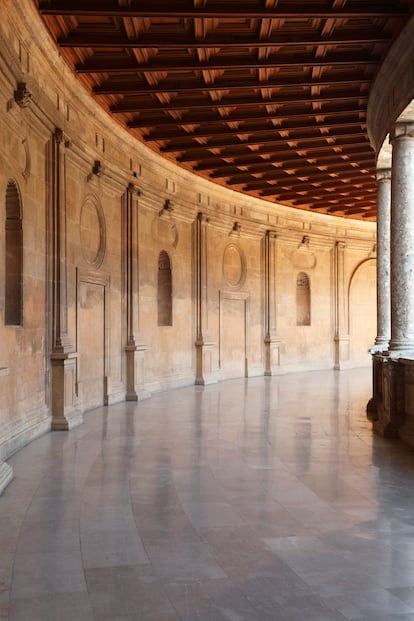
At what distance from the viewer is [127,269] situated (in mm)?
17078

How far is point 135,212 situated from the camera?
17.5m

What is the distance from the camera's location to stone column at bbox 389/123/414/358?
11938 mm

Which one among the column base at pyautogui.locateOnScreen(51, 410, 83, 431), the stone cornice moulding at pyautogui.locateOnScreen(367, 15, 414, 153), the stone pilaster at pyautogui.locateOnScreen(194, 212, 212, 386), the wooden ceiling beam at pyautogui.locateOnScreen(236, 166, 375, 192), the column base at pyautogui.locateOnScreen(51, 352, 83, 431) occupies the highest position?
the wooden ceiling beam at pyautogui.locateOnScreen(236, 166, 375, 192)

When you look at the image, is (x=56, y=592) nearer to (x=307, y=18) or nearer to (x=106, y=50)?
(x=307, y=18)

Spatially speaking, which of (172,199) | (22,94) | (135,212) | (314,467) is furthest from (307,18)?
Result: (172,199)

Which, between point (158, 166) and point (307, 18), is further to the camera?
point (158, 166)

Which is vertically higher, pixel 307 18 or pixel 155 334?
pixel 307 18

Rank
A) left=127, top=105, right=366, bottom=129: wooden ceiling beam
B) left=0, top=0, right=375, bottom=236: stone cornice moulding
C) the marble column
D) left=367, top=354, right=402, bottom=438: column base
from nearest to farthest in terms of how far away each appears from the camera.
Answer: left=0, top=0, right=375, bottom=236: stone cornice moulding < left=367, top=354, right=402, bottom=438: column base < left=127, top=105, right=366, bottom=129: wooden ceiling beam < the marble column

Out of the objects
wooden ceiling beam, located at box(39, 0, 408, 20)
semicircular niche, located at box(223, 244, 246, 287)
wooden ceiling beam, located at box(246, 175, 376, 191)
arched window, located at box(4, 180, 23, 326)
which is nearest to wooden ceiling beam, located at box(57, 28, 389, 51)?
wooden ceiling beam, located at box(39, 0, 408, 20)

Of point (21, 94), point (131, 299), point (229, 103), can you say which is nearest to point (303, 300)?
point (131, 299)

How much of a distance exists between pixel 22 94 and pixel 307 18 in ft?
15.1

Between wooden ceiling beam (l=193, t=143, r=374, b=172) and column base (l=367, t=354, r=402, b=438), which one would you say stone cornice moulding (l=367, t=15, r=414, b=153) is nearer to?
wooden ceiling beam (l=193, t=143, r=374, b=172)

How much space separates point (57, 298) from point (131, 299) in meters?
4.69

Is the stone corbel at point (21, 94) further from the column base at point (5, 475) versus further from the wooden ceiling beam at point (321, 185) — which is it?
the wooden ceiling beam at point (321, 185)
